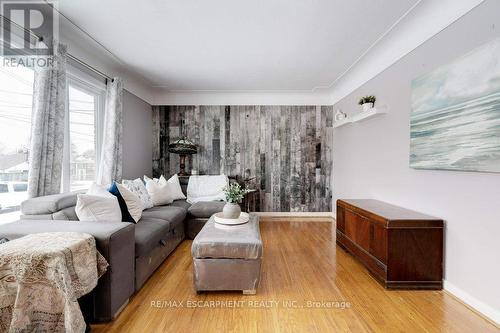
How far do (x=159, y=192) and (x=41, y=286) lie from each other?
2400 mm

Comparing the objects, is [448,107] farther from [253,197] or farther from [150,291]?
[253,197]

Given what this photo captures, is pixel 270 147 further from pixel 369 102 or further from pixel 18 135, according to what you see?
pixel 18 135

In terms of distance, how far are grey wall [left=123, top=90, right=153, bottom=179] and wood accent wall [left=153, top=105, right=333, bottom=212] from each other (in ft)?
1.02

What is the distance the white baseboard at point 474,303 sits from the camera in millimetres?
1844

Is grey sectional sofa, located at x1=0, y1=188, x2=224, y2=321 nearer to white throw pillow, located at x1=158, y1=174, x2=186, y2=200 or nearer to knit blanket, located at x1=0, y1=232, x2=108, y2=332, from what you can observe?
knit blanket, located at x1=0, y1=232, x2=108, y2=332

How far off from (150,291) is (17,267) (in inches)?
44.9

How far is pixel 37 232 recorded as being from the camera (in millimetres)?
1779

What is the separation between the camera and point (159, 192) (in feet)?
12.6

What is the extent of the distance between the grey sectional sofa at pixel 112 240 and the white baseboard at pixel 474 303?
2874 mm

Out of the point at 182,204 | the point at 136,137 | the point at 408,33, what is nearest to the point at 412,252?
the point at 408,33

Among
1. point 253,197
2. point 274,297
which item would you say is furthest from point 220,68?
point 274,297

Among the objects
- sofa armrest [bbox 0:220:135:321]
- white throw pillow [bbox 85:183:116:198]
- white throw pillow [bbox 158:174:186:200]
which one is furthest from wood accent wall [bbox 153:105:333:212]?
sofa armrest [bbox 0:220:135:321]

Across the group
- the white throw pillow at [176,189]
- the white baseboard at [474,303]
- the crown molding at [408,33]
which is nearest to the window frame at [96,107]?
the white throw pillow at [176,189]

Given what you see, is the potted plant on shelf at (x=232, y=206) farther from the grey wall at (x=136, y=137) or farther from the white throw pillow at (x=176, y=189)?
the grey wall at (x=136, y=137)
